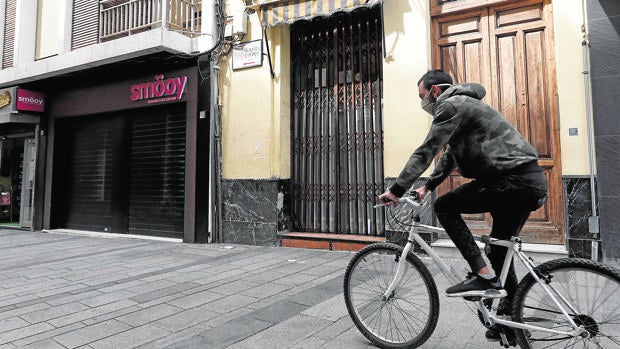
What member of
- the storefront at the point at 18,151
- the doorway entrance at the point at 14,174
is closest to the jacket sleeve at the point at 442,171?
the storefront at the point at 18,151

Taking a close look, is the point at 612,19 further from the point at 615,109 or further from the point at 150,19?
the point at 150,19

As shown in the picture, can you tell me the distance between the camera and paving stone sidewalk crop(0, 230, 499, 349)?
113 inches

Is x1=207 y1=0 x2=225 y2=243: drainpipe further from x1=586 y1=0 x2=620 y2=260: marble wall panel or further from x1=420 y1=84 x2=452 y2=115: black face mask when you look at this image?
x1=586 y1=0 x2=620 y2=260: marble wall panel

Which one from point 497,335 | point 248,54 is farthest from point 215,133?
point 497,335

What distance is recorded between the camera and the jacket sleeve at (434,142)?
226 centimetres

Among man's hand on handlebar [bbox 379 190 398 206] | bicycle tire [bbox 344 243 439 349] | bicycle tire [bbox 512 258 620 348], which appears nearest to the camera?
bicycle tire [bbox 512 258 620 348]

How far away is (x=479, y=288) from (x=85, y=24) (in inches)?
440

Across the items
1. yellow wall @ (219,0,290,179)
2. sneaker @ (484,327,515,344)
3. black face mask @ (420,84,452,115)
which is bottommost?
sneaker @ (484,327,515,344)

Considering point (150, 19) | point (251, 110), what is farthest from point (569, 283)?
point (150, 19)

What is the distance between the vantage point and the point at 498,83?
19.3 ft

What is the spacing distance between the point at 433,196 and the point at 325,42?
3.70 metres

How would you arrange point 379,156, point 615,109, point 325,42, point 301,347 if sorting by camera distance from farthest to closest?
point 325,42, point 379,156, point 615,109, point 301,347

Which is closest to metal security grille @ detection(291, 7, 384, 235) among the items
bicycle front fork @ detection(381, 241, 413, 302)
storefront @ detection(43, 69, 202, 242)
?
storefront @ detection(43, 69, 202, 242)

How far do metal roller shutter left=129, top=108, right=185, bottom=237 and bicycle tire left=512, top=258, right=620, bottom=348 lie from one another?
7.54 m
